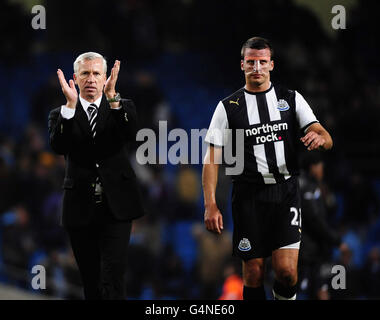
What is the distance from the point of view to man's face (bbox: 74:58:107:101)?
12.9 feet

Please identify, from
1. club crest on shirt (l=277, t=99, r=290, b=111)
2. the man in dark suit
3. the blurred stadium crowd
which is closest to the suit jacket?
the man in dark suit

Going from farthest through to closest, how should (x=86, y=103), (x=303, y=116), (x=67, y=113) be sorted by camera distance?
(x=303, y=116)
(x=86, y=103)
(x=67, y=113)

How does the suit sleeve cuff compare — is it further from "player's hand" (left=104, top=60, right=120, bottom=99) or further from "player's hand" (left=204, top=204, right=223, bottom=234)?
"player's hand" (left=204, top=204, right=223, bottom=234)

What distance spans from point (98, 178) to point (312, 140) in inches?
46.8

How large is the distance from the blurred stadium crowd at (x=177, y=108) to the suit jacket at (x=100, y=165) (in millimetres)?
3464

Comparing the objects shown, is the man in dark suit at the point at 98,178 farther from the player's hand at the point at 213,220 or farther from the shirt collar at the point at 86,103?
the player's hand at the point at 213,220

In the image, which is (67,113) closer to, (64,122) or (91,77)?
(64,122)

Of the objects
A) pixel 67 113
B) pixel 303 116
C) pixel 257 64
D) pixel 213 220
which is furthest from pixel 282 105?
pixel 67 113

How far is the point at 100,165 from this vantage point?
13.1ft

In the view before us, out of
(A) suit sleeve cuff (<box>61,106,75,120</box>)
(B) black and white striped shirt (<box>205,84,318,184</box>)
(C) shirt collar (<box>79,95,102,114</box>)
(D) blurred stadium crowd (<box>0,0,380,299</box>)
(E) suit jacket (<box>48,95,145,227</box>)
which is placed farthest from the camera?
(D) blurred stadium crowd (<box>0,0,380,299</box>)

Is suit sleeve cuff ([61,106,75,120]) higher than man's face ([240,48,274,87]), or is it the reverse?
man's face ([240,48,274,87])

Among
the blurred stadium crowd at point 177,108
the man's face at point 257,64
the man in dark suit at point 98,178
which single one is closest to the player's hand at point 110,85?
the man in dark suit at point 98,178

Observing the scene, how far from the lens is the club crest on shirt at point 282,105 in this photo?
4.18 meters

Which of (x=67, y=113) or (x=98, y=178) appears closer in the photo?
(x=67, y=113)
